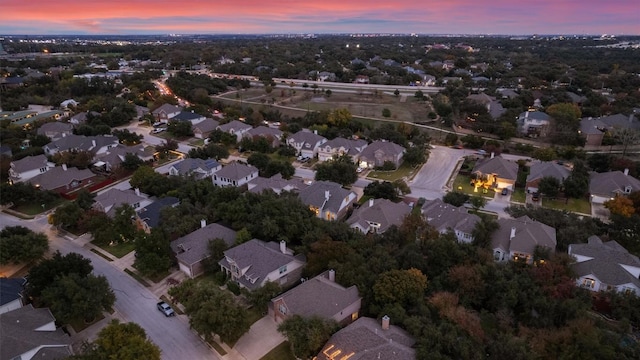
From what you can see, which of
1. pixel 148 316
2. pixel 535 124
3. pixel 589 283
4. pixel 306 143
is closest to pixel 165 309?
pixel 148 316

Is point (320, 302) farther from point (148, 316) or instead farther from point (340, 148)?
point (340, 148)

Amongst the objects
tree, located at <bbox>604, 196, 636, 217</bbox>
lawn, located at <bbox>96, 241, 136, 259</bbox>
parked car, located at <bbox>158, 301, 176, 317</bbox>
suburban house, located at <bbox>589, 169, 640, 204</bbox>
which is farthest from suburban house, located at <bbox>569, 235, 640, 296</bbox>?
lawn, located at <bbox>96, 241, 136, 259</bbox>

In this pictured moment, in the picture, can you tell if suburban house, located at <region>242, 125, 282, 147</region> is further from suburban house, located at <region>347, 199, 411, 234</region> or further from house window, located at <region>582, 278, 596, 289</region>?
house window, located at <region>582, 278, 596, 289</region>

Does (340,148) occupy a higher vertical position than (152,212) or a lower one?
higher

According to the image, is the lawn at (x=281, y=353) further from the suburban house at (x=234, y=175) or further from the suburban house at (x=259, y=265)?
the suburban house at (x=234, y=175)

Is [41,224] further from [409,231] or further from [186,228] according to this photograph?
[409,231]

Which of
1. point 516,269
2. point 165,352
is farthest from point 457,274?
point 165,352

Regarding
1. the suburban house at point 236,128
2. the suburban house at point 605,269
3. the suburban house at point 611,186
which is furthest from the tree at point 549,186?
the suburban house at point 236,128
